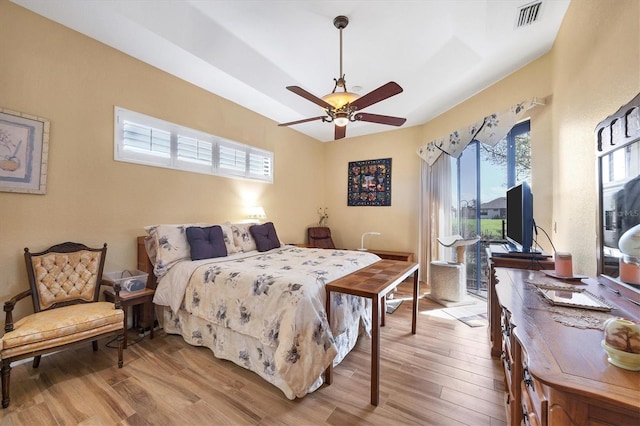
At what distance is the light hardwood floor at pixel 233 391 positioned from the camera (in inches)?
63.7

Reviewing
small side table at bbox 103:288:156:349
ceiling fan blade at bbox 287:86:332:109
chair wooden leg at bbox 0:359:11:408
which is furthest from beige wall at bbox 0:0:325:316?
ceiling fan blade at bbox 287:86:332:109

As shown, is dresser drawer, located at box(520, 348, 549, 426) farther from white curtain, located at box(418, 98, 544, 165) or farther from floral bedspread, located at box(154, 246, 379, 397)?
white curtain, located at box(418, 98, 544, 165)

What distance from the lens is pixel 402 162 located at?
16.6 feet

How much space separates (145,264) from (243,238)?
110cm

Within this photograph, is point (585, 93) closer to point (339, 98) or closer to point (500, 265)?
point (500, 265)

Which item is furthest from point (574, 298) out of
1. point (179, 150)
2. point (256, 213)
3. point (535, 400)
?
point (179, 150)

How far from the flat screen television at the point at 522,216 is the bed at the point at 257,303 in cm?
136

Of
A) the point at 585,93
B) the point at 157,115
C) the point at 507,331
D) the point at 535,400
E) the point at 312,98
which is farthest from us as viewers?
the point at 157,115

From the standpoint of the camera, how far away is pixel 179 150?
3.31 metres

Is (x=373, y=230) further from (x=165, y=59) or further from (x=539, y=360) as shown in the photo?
(x=539, y=360)

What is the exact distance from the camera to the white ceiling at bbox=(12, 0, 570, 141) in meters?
2.28

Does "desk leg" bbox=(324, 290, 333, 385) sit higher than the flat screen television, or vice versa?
the flat screen television

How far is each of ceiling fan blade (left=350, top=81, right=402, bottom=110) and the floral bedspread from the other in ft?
5.06

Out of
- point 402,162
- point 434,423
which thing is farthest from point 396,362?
point 402,162
